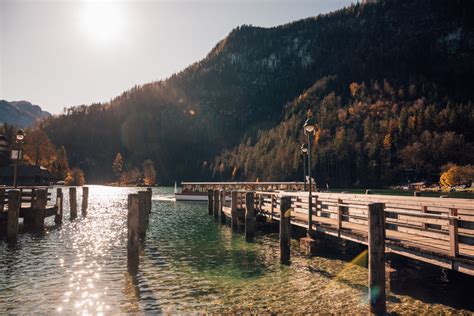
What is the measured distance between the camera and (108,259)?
17.5 metres

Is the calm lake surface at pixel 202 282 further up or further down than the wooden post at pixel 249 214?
further down

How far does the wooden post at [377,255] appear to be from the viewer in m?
9.73

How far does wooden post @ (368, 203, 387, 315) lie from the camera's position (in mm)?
9734

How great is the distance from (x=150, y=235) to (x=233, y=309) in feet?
54.6

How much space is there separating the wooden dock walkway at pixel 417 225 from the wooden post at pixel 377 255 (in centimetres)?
111

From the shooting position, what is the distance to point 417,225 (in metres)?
12.4

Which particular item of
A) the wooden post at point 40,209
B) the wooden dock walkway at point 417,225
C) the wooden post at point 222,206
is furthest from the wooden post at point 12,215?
the wooden dock walkway at point 417,225

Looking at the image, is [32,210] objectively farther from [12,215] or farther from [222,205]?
[222,205]

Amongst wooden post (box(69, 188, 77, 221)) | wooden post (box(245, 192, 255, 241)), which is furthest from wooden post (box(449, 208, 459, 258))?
wooden post (box(69, 188, 77, 221))

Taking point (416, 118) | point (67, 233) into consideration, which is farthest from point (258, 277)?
point (416, 118)

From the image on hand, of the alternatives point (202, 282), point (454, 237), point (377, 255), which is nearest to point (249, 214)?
point (202, 282)

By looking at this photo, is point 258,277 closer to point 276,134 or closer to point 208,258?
point 208,258

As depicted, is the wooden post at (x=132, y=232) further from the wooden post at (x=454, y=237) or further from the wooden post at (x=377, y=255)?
the wooden post at (x=454, y=237)

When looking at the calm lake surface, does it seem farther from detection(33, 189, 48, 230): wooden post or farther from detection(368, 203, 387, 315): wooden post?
detection(33, 189, 48, 230): wooden post
